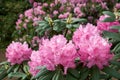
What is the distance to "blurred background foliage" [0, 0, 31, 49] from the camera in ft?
27.6

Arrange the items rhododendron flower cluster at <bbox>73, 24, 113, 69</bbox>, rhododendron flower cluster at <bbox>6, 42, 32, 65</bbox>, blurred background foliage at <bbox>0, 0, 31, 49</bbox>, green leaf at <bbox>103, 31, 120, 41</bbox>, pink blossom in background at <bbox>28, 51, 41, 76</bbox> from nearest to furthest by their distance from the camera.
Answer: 1. rhododendron flower cluster at <bbox>73, 24, 113, 69</bbox>
2. pink blossom in background at <bbox>28, 51, 41, 76</bbox>
3. green leaf at <bbox>103, 31, 120, 41</bbox>
4. rhododendron flower cluster at <bbox>6, 42, 32, 65</bbox>
5. blurred background foliage at <bbox>0, 0, 31, 49</bbox>

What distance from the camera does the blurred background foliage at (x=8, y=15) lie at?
8422 millimetres

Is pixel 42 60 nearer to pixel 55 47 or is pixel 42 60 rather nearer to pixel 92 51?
pixel 55 47

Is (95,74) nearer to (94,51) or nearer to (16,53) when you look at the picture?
(94,51)

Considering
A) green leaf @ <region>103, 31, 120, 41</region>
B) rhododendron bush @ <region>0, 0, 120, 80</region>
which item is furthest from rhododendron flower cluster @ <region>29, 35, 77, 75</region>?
green leaf @ <region>103, 31, 120, 41</region>

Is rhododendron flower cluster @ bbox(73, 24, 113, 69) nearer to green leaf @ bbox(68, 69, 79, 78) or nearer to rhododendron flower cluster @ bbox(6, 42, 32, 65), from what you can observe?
green leaf @ bbox(68, 69, 79, 78)

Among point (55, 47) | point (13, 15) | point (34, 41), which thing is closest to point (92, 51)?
point (55, 47)

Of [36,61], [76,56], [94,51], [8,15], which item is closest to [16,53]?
[36,61]

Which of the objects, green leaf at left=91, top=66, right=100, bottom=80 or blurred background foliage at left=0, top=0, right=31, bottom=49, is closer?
green leaf at left=91, top=66, right=100, bottom=80

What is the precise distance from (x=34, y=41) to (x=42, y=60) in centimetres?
355

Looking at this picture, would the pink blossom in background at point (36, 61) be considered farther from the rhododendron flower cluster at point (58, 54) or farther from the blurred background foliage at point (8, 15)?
the blurred background foliage at point (8, 15)

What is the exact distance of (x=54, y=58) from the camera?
2109 millimetres

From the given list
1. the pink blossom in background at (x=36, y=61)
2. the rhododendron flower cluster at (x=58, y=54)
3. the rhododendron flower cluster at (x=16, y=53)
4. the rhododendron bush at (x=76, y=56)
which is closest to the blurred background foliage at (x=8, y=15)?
the rhododendron flower cluster at (x=16, y=53)

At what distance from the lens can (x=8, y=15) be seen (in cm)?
871
